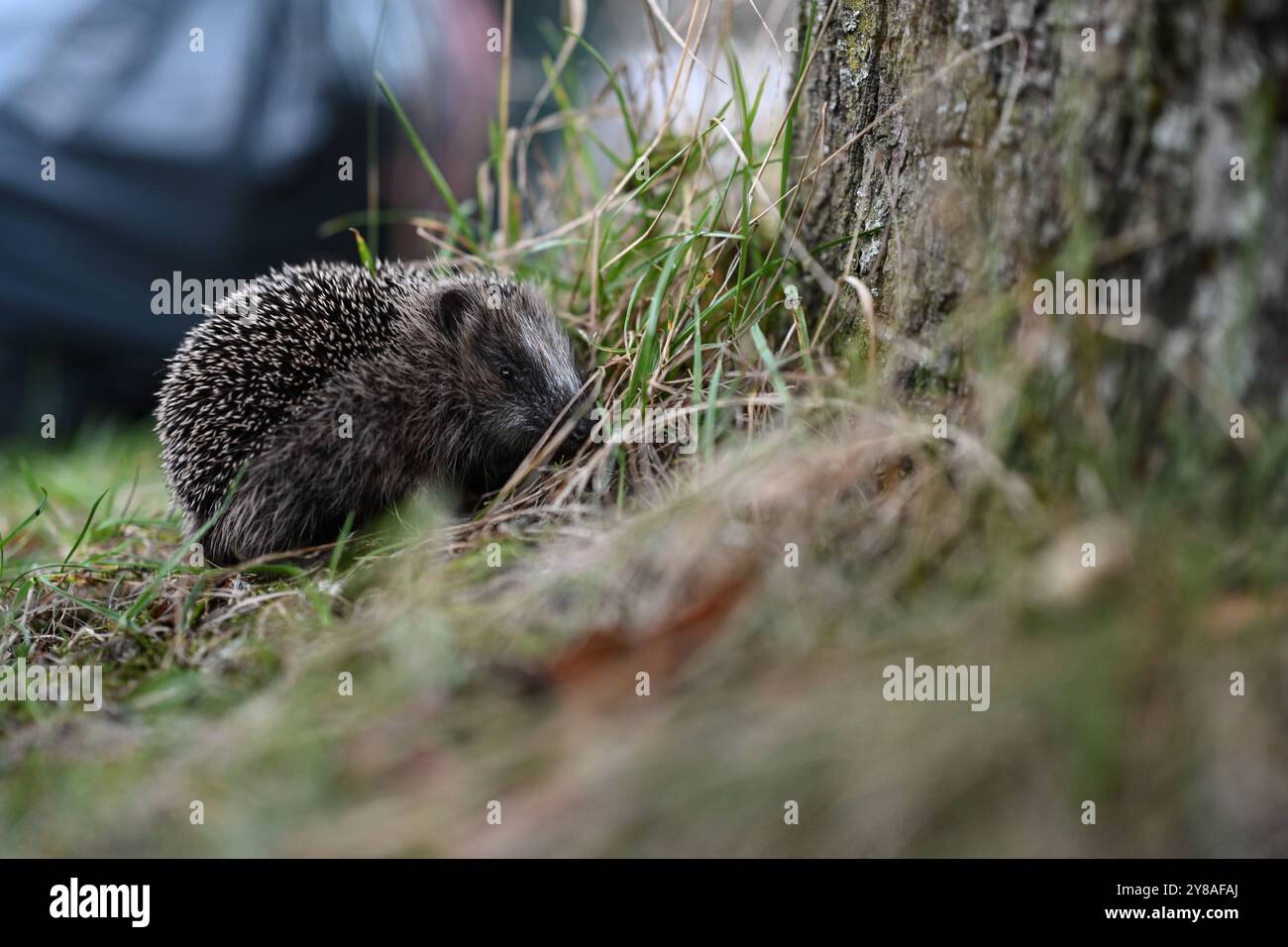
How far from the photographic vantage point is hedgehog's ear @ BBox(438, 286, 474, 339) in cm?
493

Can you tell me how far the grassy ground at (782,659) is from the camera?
210 centimetres

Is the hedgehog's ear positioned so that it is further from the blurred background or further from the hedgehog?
the blurred background

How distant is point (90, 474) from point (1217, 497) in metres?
6.36

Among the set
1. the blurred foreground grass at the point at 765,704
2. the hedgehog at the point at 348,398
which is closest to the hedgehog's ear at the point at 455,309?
the hedgehog at the point at 348,398

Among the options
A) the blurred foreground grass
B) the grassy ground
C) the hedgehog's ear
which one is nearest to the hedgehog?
the hedgehog's ear

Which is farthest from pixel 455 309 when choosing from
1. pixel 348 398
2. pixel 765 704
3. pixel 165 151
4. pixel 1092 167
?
pixel 165 151

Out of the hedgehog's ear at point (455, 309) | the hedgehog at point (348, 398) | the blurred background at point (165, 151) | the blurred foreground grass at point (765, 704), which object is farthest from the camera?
the blurred background at point (165, 151)

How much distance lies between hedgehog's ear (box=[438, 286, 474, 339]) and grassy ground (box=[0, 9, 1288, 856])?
4.69ft

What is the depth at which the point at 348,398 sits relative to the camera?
15.0ft

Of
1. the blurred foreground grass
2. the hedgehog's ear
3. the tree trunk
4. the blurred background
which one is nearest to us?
the blurred foreground grass

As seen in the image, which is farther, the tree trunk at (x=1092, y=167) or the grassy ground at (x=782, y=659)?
the tree trunk at (x=1092, y=167)

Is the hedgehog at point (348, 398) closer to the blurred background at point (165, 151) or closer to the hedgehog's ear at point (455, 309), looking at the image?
the hedgehog's ear at point (455, 309)

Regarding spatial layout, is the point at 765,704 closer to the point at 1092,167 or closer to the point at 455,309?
the point at 1092,167
